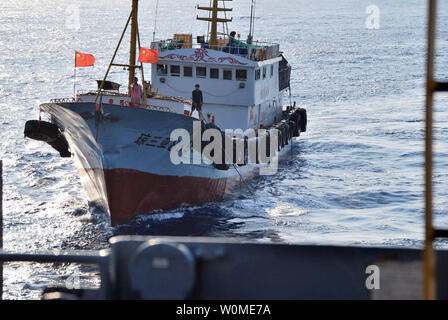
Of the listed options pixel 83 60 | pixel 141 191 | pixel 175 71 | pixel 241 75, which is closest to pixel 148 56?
pixel 83 60

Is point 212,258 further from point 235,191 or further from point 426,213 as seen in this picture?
point 235,191

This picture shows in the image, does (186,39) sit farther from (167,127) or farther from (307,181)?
(167,127)

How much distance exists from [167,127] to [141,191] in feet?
7.31

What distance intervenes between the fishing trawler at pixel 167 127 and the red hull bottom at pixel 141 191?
0.03 m

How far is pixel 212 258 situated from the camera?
339cm

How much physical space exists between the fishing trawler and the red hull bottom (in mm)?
31

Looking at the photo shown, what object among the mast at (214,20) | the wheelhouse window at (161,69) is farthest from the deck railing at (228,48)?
the wheelhouse window at (161,69)

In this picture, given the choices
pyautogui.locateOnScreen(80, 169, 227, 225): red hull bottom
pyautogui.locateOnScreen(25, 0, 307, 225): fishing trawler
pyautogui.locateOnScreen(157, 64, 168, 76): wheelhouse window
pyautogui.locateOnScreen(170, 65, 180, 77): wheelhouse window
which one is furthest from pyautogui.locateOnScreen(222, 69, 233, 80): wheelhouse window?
pyautogui.locateOnScreen(80, 169, 227, 225): red hull bottom

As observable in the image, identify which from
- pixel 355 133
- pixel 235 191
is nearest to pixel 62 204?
pixel 235 191

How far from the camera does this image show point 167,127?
20.4 metres

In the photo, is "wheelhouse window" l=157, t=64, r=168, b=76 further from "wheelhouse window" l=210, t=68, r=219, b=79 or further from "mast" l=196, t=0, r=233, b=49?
"mast" l=196, t=0, r=233, b=49

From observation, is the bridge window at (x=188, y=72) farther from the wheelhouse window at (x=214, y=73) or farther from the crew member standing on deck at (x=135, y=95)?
the crew member standing on deck at (x=135, y=95)

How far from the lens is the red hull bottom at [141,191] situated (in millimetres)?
20328
